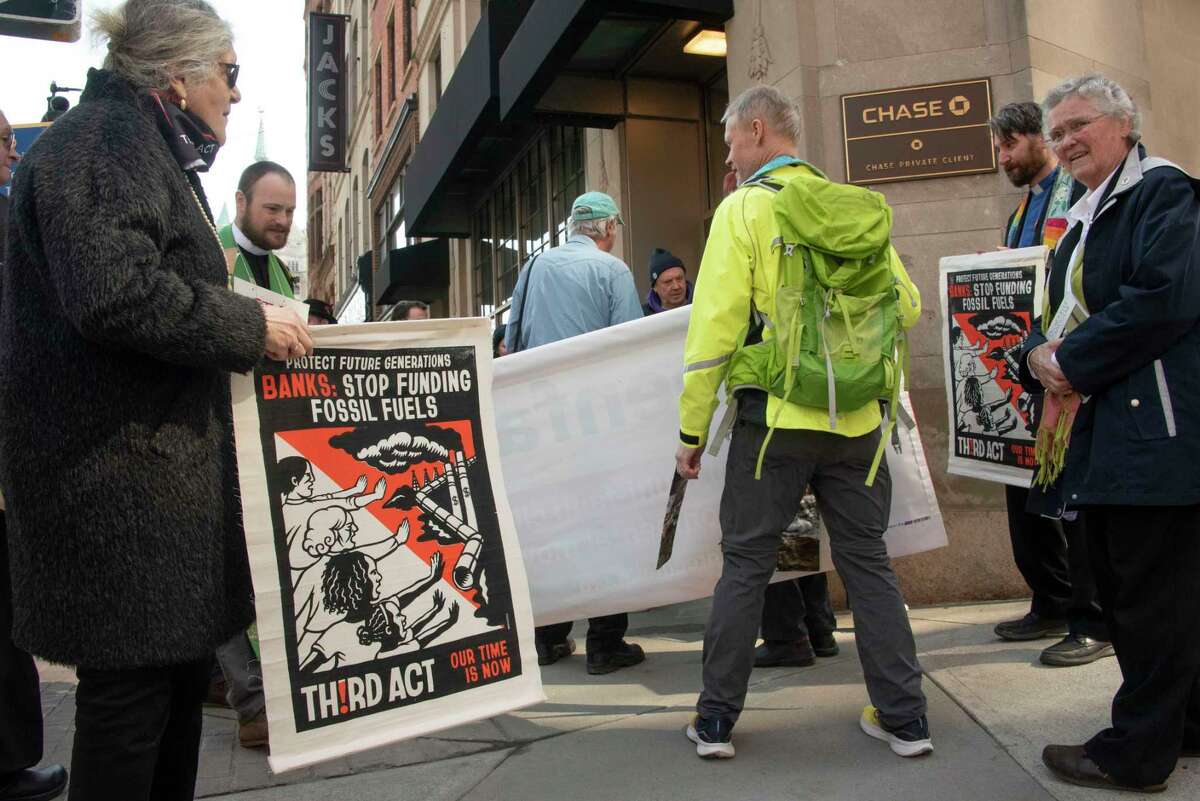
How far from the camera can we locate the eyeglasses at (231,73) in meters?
2.37

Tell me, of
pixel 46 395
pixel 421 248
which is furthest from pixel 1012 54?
pixel 421 248

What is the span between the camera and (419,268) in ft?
58.2

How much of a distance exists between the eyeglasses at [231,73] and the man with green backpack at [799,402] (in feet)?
4.89

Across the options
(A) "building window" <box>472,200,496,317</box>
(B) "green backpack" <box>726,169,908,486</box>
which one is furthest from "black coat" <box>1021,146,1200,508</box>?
(A) "building window" <box>472,200,496,317</box>

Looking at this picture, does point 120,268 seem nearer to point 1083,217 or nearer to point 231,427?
point 231,427

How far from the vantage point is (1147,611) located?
8.77 feet

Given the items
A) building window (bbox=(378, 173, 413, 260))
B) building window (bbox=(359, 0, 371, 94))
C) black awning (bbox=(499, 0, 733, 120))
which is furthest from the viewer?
building window (bbox=(359, 0, 371, 94))

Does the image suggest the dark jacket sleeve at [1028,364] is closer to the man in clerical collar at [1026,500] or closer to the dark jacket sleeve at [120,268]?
the man in clerical collar at [1026,500]

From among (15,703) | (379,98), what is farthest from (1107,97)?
(379,98)

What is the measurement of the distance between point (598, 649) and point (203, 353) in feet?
9.53

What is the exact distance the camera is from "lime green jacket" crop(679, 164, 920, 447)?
3105 millimetres

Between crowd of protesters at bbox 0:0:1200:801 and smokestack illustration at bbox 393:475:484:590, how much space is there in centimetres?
44

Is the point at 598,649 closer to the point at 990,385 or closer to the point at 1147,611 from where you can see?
the point at 990,385

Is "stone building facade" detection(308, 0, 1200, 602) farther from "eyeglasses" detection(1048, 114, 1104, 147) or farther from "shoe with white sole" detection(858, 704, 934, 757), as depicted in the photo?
"eyeglasses" detection(1048, 114, 1104, 147)
